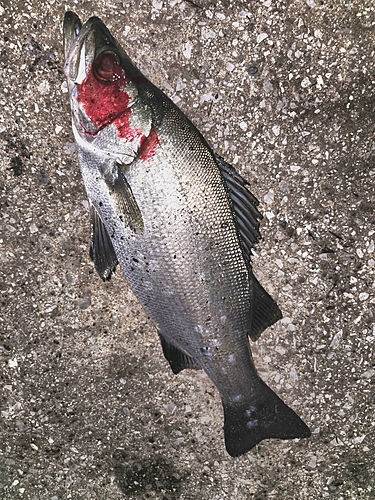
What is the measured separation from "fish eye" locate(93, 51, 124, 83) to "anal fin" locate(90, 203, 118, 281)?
0.56m

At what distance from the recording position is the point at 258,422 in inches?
75.4

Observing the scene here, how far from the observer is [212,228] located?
1619 mm

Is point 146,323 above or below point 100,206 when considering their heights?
below

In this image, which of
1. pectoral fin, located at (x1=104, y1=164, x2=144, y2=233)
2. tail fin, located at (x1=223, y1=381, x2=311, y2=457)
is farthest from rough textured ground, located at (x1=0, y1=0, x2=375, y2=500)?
pectoral fin, located at (x1=104, y1=164, x2=144, y2=233)

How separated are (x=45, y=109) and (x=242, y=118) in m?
1.05

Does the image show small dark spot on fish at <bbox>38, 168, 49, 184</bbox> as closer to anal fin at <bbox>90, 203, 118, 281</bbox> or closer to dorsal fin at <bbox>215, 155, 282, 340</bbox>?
anal fin at <bbox>90, 203, 118, 281</bbox>

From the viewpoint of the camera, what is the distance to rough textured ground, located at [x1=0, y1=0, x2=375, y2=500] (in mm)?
1911

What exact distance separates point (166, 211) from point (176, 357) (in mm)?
751

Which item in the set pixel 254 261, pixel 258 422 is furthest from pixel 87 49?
pixel 258 422

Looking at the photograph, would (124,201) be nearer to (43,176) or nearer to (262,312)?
(43,176)

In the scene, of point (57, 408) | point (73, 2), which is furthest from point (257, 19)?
point (57, 408)

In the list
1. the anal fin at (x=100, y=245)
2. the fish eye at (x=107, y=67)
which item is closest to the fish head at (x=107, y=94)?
the fish eye at (x=107, y=67)

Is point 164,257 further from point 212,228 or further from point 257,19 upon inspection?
point 257,19

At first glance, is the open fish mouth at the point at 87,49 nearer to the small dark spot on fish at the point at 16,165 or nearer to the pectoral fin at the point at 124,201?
the pectoral fin at the point at 124,201
